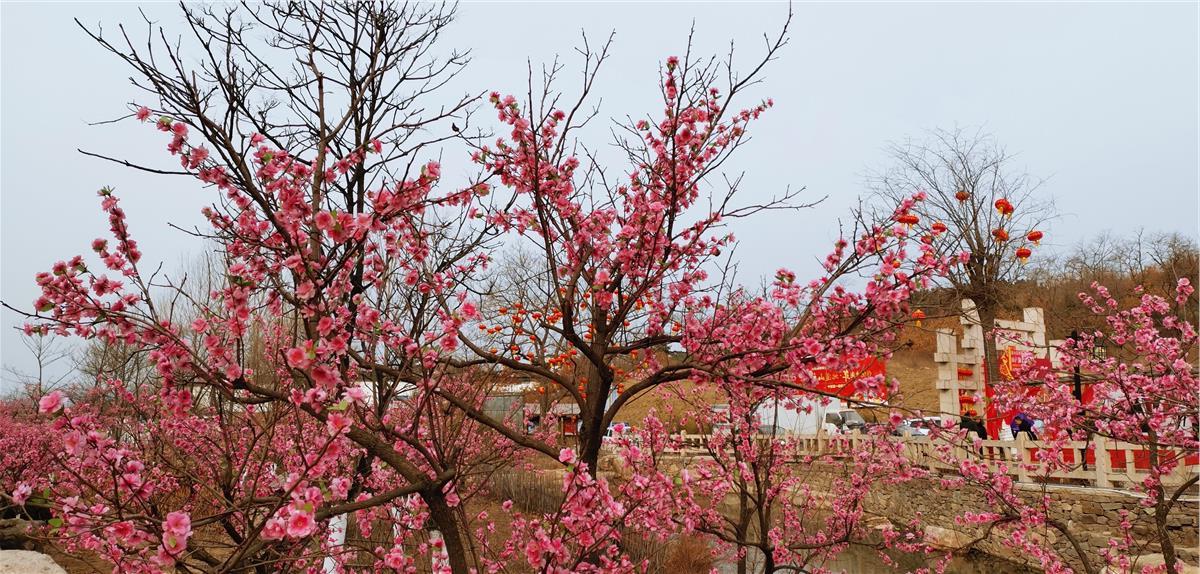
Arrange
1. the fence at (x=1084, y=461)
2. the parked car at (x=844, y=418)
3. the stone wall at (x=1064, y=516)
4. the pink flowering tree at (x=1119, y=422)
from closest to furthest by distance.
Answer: the pink flowering tree at (x=1119, y=422) < the stone wall at (x=1064, y=516) < the fence at (x=1084, y=461) < the parked car at (x=844, y=418)

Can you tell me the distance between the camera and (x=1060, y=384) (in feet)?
21.8

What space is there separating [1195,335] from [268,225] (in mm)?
7052

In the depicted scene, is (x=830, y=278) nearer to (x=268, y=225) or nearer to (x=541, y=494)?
(x=268, y=225)

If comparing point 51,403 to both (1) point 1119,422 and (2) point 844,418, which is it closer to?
(1) point 1119,422

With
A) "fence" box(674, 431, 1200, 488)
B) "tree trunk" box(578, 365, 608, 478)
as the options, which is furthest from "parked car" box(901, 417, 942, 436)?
"fence" box(674, 431, 1200, 488)

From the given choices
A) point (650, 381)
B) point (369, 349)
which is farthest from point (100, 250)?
point (650, 381)

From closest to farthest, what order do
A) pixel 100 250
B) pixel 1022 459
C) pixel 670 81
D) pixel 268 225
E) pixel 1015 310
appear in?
pixel 100 250 < pixel 268 225 < pixel 670 81 < pixel 1022 459 < pixel 1015 310

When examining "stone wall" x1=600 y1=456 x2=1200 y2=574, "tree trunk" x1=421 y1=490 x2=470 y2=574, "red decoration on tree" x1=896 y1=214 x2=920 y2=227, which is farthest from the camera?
"stone wall" x1=600 y1=456 x2=1200 y2=574

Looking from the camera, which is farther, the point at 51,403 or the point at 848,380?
the point at 848,380

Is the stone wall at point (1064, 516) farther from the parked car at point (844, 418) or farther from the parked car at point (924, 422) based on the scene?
the parked car at point (844, 418)

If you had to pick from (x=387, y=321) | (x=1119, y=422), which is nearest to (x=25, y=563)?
(x=387, y=321)

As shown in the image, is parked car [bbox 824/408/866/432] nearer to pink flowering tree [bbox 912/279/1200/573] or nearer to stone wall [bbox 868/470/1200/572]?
stone wall [bbox 868/470/1200/572]

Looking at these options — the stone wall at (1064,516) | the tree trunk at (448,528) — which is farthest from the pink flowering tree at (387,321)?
the stone wall at (1064,516)

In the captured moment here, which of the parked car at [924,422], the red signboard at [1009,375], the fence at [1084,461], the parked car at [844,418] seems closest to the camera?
the parked car at [924,422]
